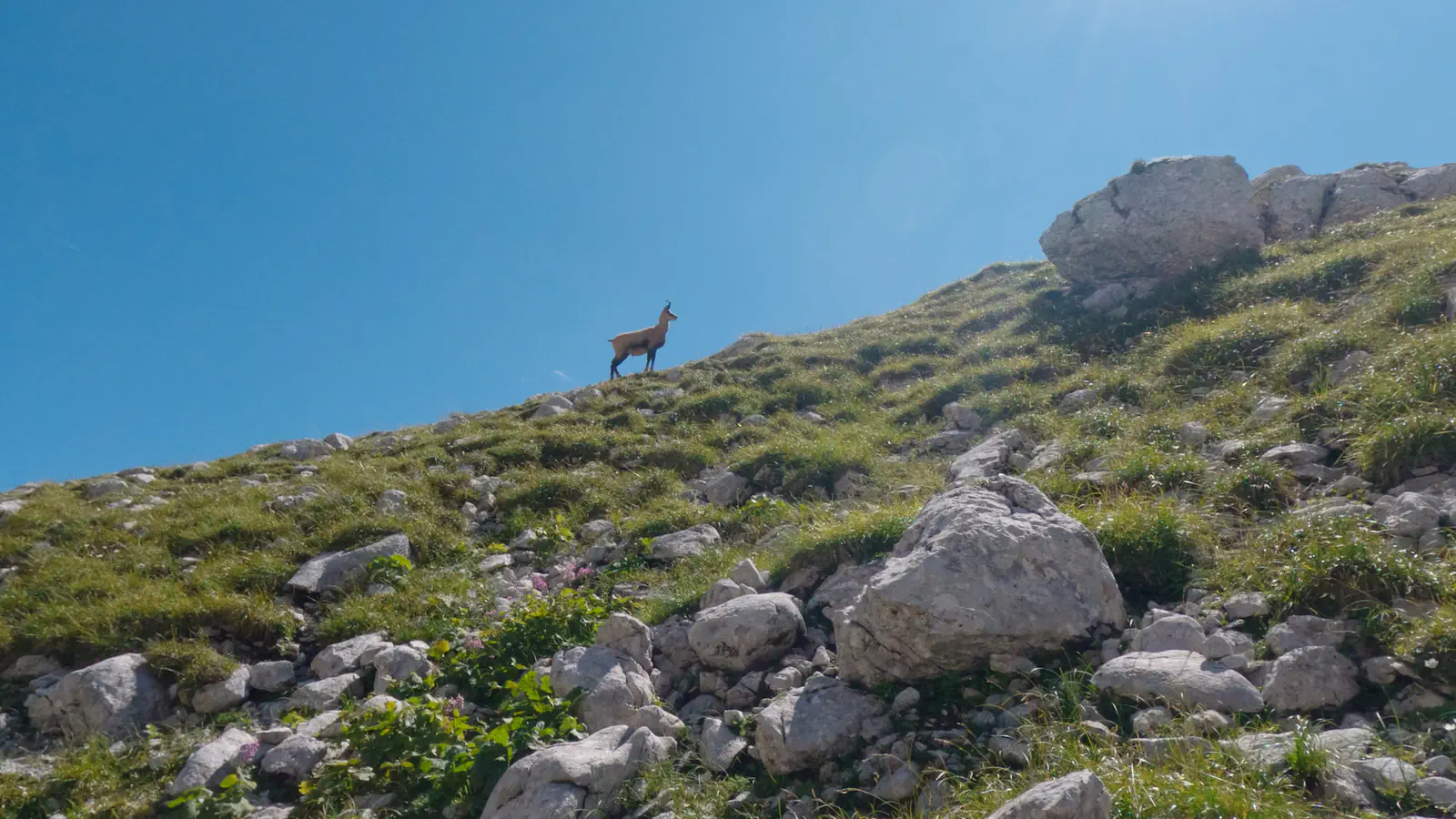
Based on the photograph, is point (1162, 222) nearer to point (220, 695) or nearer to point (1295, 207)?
point (1295, 207)

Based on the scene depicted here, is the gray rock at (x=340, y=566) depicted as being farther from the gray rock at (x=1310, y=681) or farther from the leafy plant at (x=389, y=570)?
the gray rock at (x=1310, y=681)

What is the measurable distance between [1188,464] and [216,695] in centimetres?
841

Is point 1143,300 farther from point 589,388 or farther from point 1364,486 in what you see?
point 589,388

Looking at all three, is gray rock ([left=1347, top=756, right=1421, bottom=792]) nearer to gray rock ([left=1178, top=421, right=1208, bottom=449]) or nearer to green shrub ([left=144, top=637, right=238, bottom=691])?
gray rock ([left=1178, top=421, right=1208, bottom=449])

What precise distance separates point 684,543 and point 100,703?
507 centimetres

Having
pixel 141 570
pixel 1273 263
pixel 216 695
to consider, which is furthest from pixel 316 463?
pixel 1273 263

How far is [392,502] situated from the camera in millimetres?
10023

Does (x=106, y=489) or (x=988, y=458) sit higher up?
(x=106, y=489)

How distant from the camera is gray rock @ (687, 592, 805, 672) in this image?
5875mm

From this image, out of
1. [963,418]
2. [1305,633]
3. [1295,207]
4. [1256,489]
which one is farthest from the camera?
[1295,207]

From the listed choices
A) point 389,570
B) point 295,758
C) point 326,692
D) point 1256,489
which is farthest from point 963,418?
point 295,758

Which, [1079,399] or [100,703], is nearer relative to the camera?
[100,703]

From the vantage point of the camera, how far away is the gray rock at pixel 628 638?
614 cm

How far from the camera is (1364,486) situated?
615cm
